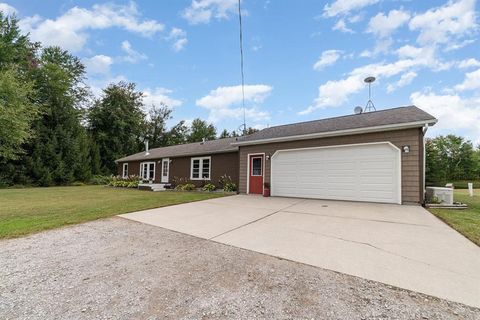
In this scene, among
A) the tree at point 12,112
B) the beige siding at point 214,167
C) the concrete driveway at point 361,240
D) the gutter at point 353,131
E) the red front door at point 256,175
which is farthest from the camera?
the tree at point 12,112

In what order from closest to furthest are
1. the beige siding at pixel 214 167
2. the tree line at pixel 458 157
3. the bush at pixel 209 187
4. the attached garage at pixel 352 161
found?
the attached garage at pixel 352 161 < the beige siding at pixel 214 167 < the bush at pixel 209 187 < the tree line at pixel 458 157

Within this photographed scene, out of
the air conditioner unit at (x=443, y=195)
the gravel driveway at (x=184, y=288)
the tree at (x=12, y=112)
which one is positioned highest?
the tree at (x=12, y=112)

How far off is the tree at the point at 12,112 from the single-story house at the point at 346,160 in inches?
590

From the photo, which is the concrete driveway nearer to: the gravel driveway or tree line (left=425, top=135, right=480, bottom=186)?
the gravel driveway

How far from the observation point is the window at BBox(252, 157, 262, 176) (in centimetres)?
1081

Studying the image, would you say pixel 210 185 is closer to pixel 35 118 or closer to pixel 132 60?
pixel 132 60

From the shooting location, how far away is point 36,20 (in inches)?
552

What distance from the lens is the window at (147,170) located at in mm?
17594

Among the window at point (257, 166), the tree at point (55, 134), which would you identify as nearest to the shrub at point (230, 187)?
the window at point (257, 166)

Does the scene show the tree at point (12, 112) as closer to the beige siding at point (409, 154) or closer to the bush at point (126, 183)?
the bush at point (126, 183)

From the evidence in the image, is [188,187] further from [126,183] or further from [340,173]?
[340,173]

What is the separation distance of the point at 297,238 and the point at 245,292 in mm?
1895

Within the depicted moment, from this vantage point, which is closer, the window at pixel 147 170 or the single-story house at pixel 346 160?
the single-story house at pixel 346 160

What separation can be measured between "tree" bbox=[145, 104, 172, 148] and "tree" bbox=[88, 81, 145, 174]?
13.3ft
